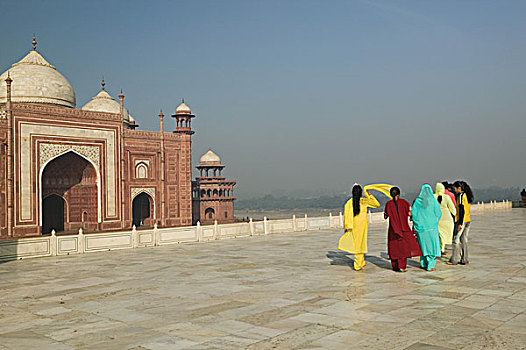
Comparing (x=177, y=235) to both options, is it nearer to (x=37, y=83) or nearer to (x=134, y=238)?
(x=134, y=238)

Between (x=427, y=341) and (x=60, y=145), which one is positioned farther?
(x=60, y=145)

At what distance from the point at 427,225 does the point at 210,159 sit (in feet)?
107

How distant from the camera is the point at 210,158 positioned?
40.4 meters

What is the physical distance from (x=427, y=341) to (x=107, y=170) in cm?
2475

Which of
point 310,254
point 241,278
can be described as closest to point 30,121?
point 310,254

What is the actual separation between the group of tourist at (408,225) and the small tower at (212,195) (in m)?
29.3

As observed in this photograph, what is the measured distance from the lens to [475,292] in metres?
6.34

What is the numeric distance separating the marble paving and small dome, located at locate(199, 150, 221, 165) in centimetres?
2959

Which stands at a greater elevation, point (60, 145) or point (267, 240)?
point (60, 145)

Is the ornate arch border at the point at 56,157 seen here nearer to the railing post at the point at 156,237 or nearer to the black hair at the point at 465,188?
the railing post at the point at 156,237

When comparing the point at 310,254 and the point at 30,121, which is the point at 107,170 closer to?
the point at 30,121

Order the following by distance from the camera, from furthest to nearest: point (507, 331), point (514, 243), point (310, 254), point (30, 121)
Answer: point (30, 121) < point (514, 243) < point (310, 254) < point (507, 331)

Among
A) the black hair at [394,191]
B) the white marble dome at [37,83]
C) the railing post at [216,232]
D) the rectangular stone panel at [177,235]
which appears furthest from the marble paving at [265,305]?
the white marble dome at [37,83]

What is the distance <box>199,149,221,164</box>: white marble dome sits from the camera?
40125 millimetres
